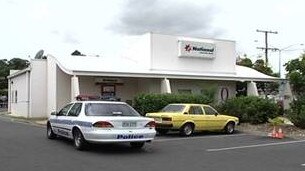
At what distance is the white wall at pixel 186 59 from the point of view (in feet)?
113

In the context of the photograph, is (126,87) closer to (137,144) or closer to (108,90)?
(108,90)

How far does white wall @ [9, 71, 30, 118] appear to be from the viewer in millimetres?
37147

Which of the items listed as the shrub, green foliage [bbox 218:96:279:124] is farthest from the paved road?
green foliage [bbox 218:96:279:124]

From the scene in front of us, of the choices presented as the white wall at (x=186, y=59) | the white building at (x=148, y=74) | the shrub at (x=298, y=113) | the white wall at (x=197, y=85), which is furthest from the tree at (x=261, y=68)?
the shrub at (x=298, y=113)

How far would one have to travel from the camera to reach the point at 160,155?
555 inches

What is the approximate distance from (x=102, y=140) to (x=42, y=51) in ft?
96.3

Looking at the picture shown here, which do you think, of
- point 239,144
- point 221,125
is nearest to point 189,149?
point 239,144

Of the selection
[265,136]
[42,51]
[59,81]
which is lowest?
[265,136]

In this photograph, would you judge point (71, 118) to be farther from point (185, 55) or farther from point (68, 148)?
point (185, 55)

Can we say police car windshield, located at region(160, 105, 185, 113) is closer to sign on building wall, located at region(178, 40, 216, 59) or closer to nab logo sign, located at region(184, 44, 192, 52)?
sign on building wall, located at region(178, 40, 216, 59)

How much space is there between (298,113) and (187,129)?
5.53 m

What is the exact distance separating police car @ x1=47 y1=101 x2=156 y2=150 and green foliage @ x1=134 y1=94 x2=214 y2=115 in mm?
11203

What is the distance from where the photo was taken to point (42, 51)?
138 ft

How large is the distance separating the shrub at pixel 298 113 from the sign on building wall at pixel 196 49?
12273 millimetres
